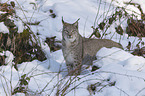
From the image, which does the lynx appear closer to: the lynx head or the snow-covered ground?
the lynx head

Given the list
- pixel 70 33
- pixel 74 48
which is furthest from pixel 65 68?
pixel 70 33

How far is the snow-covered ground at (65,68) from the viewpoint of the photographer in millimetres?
2691

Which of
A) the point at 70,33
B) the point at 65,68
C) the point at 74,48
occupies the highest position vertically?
the point at 70,33

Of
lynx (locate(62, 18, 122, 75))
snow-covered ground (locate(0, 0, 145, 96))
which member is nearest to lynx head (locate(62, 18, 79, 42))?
lynx (locate(62, 18, 122, 75))

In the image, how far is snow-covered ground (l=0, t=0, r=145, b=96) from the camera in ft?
8.83

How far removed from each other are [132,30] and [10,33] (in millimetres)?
3215

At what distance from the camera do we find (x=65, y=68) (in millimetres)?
4055

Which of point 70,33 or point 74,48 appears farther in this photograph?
point 74,48

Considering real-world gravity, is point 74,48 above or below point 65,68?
above

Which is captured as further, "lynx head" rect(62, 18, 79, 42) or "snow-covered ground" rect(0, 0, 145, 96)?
"lynx head" rect(62, 18, 79, 42)

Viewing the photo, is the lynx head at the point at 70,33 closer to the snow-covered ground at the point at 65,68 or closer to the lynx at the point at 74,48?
the lynx at the point at 74,48

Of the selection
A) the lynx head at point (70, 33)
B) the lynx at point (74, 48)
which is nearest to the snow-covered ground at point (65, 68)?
the lynx at point (74, 48)

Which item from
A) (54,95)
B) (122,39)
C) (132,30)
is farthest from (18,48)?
(132,30)

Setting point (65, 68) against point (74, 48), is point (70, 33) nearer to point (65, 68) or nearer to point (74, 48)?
point (74, 48)
